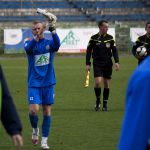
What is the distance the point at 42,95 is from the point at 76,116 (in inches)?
156

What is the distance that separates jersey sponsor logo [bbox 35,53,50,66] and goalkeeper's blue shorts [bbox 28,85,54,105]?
0.39m

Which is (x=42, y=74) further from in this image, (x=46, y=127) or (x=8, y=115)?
(x=8, y=115)

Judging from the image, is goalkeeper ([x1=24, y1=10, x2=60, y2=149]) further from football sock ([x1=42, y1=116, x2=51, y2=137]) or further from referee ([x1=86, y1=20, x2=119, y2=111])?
referee ([x1=86, y1=20, x2=119, y2=111])

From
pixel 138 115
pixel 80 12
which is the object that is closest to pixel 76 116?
pixel 138 115

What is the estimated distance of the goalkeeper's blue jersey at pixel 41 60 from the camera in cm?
1051

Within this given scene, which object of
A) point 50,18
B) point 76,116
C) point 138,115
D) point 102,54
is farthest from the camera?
point 102,54

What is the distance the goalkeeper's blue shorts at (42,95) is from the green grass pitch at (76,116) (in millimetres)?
742

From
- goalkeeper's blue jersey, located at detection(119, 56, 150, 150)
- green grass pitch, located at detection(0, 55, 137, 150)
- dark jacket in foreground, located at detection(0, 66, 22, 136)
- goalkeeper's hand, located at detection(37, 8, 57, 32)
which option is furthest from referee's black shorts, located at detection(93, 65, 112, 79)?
goalkeeper's blue jersey, located at detection(119, 56, 150, 150)

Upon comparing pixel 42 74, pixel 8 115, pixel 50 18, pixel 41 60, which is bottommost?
pixel 42 74

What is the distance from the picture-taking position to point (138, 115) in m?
3.29

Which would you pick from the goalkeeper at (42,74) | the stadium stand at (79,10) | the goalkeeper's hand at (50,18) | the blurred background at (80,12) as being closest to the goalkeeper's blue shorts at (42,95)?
the goalkeeper at (42,74)

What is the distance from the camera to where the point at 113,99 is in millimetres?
17906

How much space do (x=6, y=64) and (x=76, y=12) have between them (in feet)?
57.2

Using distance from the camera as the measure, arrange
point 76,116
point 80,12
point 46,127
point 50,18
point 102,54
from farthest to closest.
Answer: point 80,12, point 102,54, point 76,116, point 46,127, point 50,18
